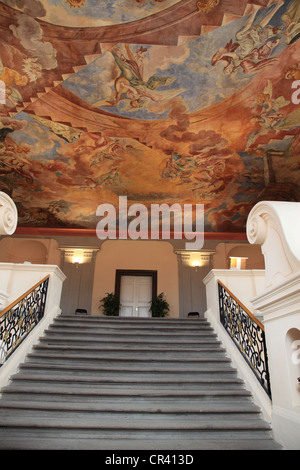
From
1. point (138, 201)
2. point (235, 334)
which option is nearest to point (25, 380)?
point (235, 334)

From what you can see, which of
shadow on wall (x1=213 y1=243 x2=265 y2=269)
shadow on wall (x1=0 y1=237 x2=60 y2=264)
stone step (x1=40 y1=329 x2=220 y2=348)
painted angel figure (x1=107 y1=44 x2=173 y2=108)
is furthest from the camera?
shadow on wall (x1=213 y1=243 x2=265 y2=269)

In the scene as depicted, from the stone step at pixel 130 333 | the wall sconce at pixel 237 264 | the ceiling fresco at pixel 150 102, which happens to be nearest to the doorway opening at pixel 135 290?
the ceiling fresco at pixel 150 102

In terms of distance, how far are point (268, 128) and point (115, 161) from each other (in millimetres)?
4540

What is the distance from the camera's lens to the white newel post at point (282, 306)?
307 centimetres

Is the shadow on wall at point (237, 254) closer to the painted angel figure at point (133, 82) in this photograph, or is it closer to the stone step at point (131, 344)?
the painted angel figure at point (133, 82)

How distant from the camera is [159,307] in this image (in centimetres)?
1198

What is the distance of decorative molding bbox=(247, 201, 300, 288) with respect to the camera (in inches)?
123

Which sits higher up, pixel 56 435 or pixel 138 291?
pixel 138 291

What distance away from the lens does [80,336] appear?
6031 millimetres

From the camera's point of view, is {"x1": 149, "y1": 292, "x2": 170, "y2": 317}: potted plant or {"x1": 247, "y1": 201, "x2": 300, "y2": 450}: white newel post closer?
{"x1": 247, "y1": 201, "x2": 300, "y2": 450}: white newel post

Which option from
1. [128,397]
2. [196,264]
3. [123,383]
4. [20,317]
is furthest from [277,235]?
[196,264]

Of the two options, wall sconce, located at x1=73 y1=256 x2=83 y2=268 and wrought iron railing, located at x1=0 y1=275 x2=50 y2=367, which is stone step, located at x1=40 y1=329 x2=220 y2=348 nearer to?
wrought iron railing, located at x1=0 y1=275 x2=50 y2=367

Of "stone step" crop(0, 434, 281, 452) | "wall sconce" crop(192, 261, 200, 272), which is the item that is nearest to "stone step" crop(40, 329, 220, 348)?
"stone step" crop(0, 434, 281, 452)

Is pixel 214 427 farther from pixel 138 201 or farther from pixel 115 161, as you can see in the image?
pixel 138 201
